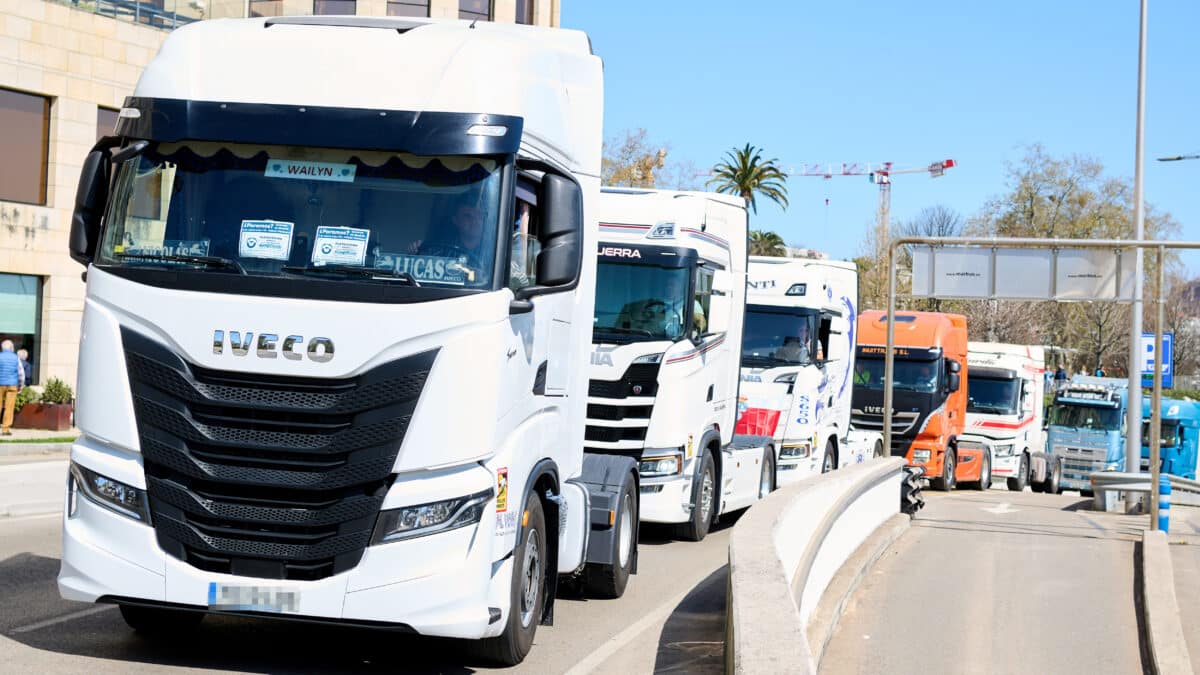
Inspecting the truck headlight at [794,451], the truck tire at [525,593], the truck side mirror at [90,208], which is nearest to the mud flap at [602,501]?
the truck tire at [525,593]

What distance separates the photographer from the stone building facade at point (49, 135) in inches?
1107

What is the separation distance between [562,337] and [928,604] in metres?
5.56

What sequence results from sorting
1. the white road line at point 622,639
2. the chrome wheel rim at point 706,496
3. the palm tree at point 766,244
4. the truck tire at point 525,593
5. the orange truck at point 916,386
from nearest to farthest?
1. the truck tire at point 525,593
2. the white road line at point 622,639
3. the chrome wheel rim at point 706,496
4. the orange truck at point 916,386
5. the palm tree at point 766,244

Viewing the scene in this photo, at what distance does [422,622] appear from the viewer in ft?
22.3

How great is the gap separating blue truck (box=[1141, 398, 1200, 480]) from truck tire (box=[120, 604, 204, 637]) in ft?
120

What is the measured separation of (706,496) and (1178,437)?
98.4 feet

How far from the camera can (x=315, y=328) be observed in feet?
22.1

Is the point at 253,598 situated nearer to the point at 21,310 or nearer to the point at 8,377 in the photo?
the point at 8,377

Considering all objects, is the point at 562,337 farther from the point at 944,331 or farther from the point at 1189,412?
the point at 1189,412

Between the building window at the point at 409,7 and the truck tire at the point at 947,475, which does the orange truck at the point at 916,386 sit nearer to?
the truck tire at the point at 947,475

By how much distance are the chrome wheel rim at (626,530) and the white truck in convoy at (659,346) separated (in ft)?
7.29

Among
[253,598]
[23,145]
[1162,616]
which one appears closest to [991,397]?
[1162,616]

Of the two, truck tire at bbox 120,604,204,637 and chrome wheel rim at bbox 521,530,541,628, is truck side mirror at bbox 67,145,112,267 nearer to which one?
truck tire at bbox 120,604,204,637

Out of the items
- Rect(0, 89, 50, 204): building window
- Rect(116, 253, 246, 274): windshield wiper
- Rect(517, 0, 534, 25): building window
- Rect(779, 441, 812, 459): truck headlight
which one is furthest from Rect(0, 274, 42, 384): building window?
Rect(116, 253, 246, 274): windshield wiper
